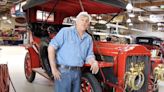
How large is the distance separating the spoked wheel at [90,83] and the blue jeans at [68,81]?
1.49 feet

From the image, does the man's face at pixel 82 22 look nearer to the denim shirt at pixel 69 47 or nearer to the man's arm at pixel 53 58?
the denim shirt at pixel 69 47

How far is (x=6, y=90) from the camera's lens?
4074mm

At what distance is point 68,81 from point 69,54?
33 cm

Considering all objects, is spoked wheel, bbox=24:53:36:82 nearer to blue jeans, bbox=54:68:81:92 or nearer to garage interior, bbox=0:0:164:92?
garage interior, bbox=0:0:164:92

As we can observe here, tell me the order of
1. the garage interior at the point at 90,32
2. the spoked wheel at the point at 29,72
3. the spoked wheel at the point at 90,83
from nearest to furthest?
the spoked wheel at the point at 90,83
the garage interior at the point at 90,32
the spoked wheel at the point at 29,72

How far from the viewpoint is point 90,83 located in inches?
149

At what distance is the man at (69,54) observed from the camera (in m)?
3.17

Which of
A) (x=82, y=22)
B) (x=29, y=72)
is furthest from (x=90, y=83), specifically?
(x=29, y=72)

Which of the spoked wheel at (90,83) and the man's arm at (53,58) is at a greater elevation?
the man's arm at (53,58)

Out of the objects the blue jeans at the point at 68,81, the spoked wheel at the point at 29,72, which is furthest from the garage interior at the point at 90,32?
the blue jeans at the point at 68,81

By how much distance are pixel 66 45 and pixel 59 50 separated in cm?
11

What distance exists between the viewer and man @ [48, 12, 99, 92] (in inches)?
125

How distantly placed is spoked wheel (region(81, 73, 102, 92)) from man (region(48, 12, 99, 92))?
47 cm

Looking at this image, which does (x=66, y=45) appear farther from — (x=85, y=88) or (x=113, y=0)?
(x=113, y=0)
